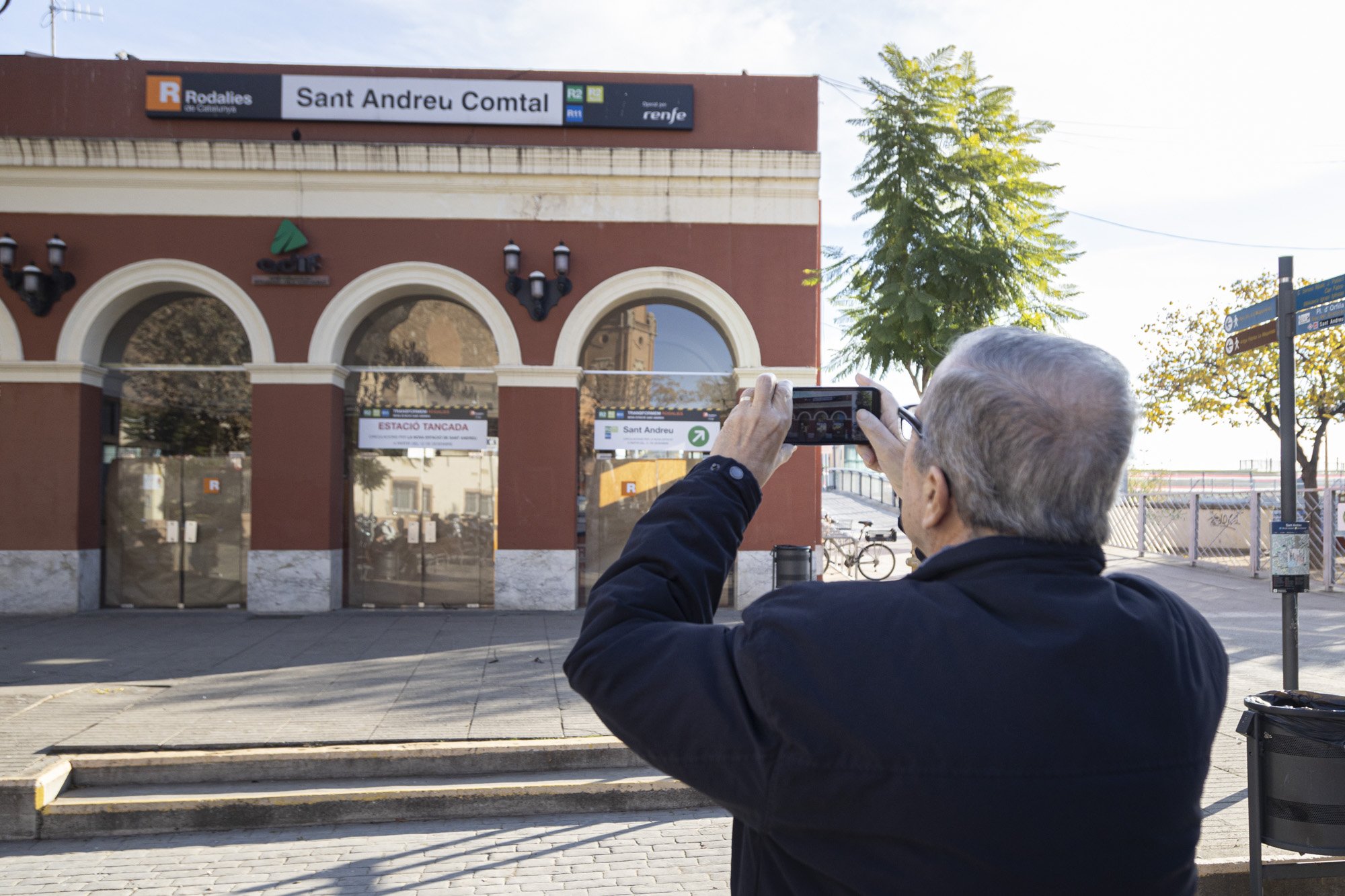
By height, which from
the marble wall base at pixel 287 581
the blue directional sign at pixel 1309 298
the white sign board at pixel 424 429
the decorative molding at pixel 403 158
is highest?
the decorative molding at pixel 403 158

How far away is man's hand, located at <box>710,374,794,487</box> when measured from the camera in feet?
5.27

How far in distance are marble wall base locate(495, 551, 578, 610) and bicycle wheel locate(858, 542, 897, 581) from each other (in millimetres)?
6081

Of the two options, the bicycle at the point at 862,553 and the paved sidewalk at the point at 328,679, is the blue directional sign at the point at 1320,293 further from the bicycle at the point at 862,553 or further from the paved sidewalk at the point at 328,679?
the bicycle at the point at 862,553

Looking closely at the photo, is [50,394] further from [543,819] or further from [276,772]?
[543,819]

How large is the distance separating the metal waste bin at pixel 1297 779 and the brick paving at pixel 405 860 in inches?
95.8

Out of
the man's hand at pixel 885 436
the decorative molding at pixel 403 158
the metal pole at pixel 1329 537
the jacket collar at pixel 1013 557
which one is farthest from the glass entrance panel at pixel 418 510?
the metal pole at pixel 1329 537

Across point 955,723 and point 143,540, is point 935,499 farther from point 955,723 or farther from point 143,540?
point 143,540

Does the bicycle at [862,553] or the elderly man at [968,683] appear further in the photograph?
the bicycle at [862,553]

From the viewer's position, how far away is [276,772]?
5.83 metres

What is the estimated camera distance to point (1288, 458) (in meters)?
5.48

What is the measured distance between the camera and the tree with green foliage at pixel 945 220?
8.59 m

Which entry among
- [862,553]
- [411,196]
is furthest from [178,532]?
[862,553]

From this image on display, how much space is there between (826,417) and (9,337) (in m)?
13.6

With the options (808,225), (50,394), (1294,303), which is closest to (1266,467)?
(808,225)
